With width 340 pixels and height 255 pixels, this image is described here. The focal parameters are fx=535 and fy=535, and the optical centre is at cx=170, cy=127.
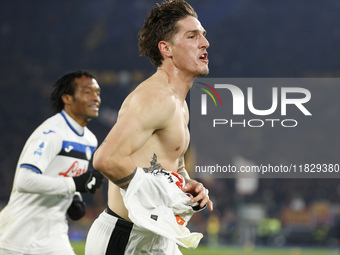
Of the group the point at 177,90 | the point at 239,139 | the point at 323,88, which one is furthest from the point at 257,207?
the point at 177,90

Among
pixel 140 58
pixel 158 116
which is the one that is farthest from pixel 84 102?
pixel 140 58

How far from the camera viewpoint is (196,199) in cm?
305

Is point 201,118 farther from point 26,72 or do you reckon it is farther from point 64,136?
point 64,136

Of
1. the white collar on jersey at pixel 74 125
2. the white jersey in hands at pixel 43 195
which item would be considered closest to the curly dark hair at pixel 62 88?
the white collar on jersey at pixel 74 125

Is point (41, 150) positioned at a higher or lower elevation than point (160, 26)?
lower

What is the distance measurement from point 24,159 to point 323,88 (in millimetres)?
24252

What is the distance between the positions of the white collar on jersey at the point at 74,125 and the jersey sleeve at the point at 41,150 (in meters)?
0.33

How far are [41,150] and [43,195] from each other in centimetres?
47

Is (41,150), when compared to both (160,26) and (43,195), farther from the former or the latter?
(160,26)

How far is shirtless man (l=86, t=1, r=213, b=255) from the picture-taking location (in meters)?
2.88

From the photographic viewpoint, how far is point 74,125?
5512 mm

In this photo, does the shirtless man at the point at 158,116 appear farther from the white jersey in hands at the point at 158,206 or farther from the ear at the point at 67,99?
the ear at the point at 67,99

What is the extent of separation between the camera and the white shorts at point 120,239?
125 inches

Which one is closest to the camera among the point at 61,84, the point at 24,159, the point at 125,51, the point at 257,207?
the point at 24,159
